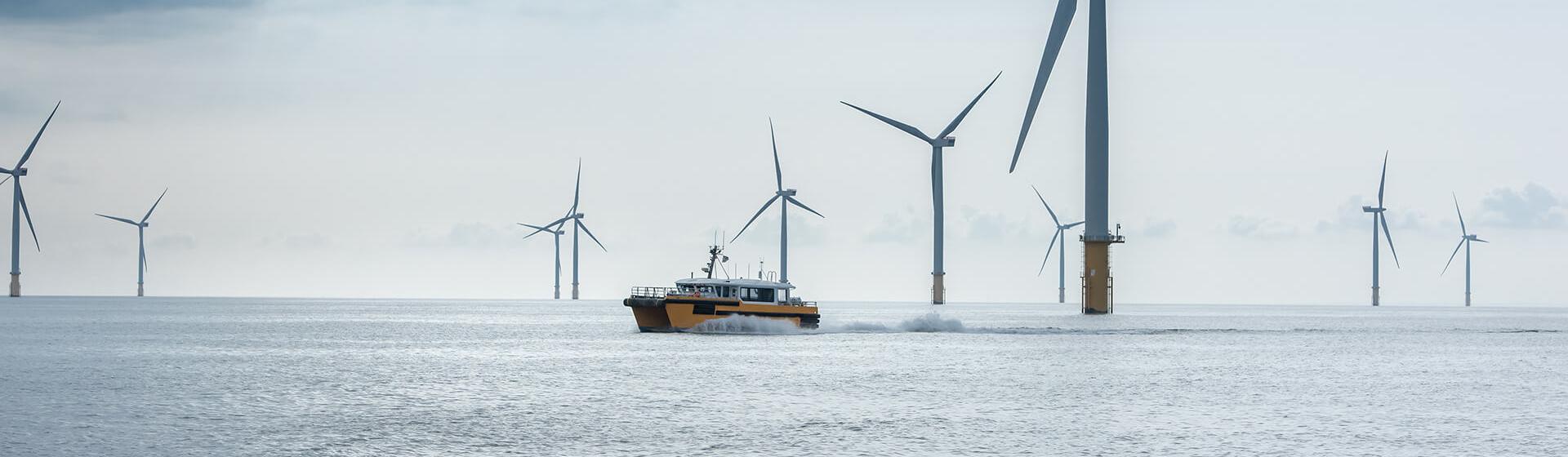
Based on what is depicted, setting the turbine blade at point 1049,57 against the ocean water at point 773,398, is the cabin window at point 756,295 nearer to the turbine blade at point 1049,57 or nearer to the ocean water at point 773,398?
the ocean water at point 773,398

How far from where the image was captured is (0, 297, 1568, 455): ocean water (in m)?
51.0

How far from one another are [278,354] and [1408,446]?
7732cm

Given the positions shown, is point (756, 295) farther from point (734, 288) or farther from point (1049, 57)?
point (1049, 57)

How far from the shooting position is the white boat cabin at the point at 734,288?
112438mm

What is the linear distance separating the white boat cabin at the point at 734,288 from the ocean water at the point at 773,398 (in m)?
2.41

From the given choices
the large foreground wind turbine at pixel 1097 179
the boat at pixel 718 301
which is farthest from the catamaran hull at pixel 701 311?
the large foreground wind turbine at pixel 1097 179

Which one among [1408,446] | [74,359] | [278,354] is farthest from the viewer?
[278,354]

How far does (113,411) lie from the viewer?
60750 millimetres

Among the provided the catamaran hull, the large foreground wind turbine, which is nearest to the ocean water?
the catamaran hull

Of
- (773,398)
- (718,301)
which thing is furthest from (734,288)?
(773,398)

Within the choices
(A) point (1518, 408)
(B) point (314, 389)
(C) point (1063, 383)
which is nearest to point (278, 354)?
(B) point (314, 389)

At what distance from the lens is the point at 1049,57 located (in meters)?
148

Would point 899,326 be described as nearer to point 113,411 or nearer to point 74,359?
point 74,359

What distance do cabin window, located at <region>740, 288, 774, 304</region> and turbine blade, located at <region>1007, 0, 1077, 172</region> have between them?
117 ft
